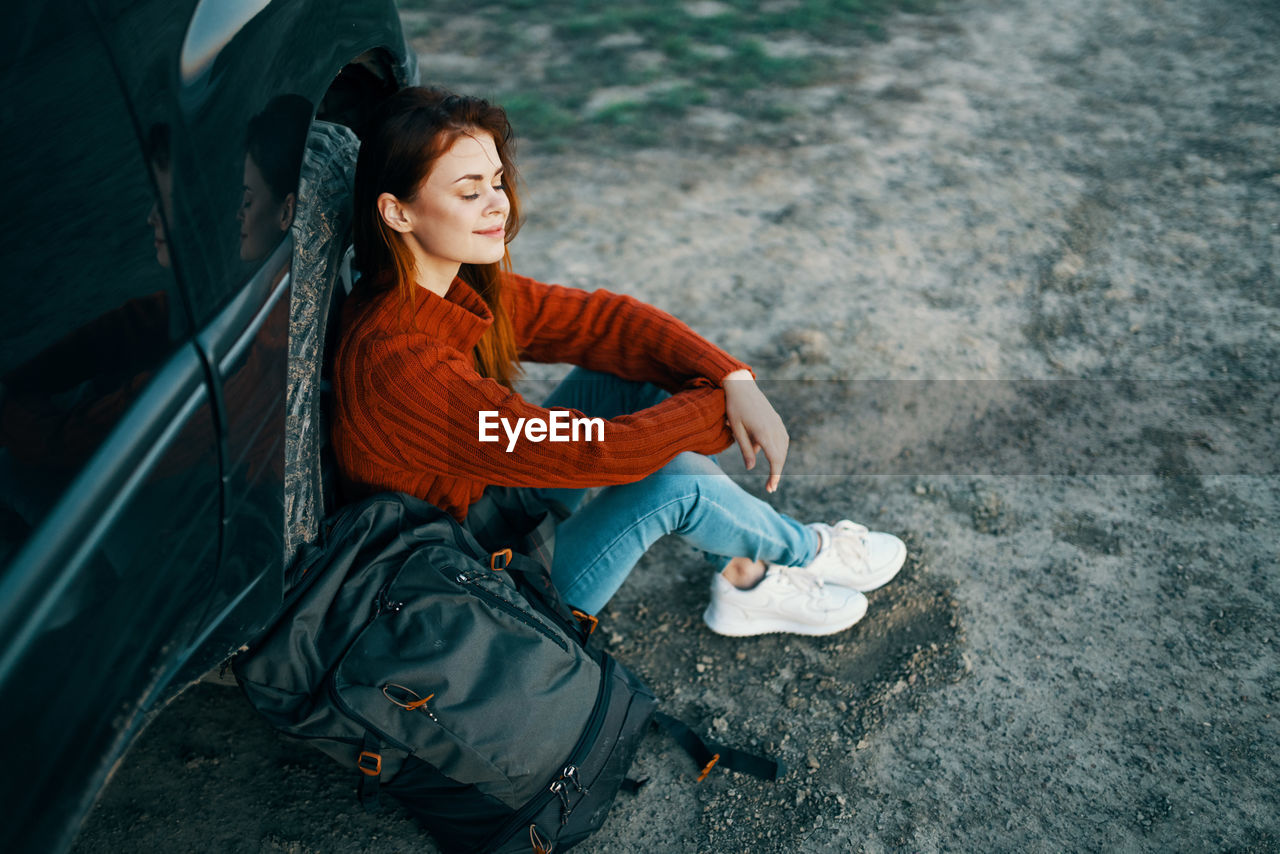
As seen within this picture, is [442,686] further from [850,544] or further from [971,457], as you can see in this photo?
[971,457]

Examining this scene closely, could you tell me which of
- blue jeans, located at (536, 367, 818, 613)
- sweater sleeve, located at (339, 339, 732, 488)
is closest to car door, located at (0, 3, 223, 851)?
sweater sleeve, located at (339, 339, 732, 488)

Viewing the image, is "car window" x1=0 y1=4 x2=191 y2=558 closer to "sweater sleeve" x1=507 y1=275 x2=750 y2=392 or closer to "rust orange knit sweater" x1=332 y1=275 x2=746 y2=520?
"rust orange knit sweater" x1=332 y1=275 x2=746 y2=520

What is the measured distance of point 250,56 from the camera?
1454 millimetres

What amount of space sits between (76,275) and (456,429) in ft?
2.30

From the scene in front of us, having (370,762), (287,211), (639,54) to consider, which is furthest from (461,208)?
(639,54)

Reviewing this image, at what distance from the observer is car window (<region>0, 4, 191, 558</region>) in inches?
49.1

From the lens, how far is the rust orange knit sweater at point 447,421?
1.78 meters

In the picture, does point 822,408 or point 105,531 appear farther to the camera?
point 822,408

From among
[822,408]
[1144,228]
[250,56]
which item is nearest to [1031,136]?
[1144,228]

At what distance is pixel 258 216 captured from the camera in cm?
147

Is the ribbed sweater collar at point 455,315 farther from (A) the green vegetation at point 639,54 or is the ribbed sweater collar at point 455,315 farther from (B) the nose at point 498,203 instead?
(A) the green vegetation at point 639,54

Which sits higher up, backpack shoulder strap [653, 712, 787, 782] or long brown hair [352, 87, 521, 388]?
long brown hair [352, 87, 521, 388]

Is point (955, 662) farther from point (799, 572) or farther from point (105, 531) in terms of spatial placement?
point (105, 531)

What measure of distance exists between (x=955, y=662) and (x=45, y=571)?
6.52ft
